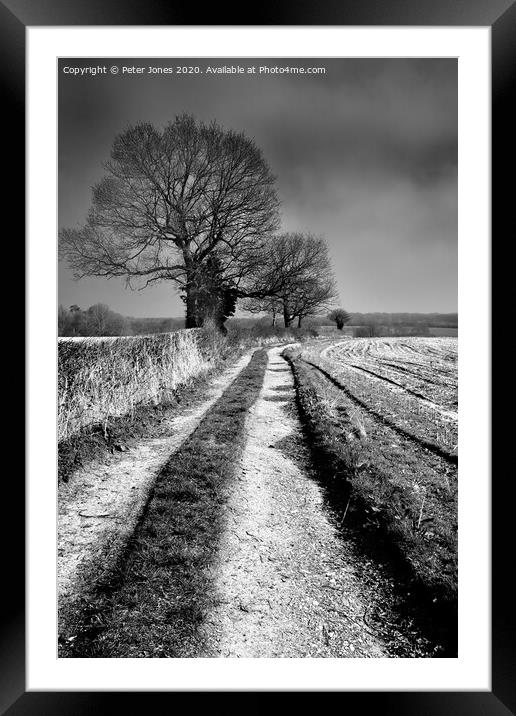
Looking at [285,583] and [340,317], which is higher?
[340,317]

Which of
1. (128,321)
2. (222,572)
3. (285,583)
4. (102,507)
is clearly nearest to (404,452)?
(285,583)

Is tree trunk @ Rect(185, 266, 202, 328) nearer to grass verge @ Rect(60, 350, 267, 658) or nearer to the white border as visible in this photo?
the white border

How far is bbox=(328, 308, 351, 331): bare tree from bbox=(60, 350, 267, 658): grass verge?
2.61 meters

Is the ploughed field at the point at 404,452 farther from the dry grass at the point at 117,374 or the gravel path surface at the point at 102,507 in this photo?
the dry grass at the point at 117,374

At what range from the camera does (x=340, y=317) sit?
4719 mm

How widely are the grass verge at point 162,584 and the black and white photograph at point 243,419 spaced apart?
1cm

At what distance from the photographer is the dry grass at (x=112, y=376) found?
3916 mm

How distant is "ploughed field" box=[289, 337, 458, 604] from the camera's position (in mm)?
2354

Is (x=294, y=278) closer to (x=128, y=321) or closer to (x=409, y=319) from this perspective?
(x=409, y=319)

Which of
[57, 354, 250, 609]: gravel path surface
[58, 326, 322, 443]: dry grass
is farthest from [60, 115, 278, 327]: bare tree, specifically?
[57, 354, 250, 609]: gravel path surface
